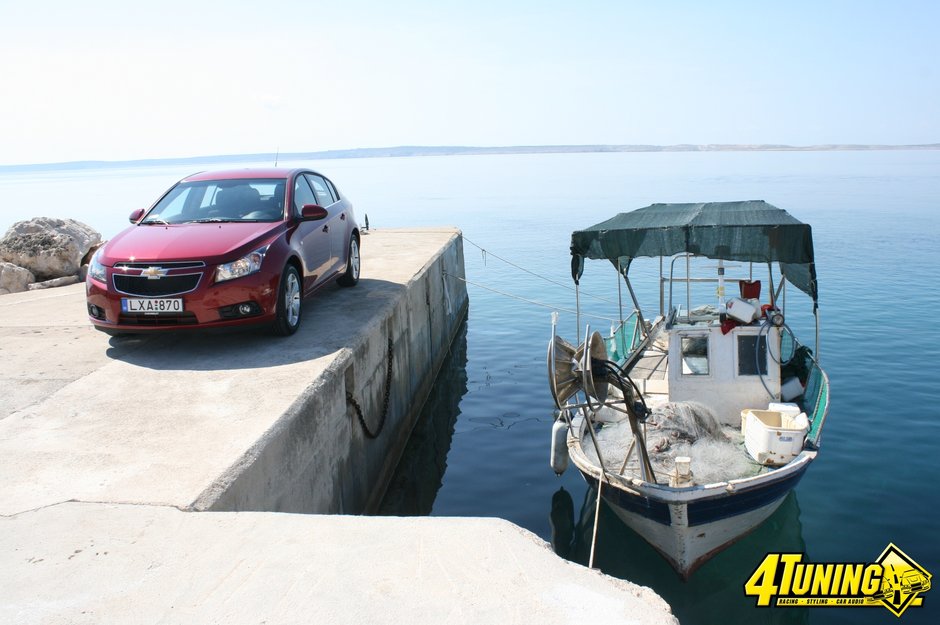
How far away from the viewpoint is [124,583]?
4.12 metres

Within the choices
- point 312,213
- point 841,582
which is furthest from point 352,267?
point 841,582

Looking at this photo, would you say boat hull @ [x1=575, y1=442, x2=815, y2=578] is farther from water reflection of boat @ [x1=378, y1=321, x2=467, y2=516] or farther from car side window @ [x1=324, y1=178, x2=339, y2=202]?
car side window @ [x1=324, y1=178, x2=339, y2=202]

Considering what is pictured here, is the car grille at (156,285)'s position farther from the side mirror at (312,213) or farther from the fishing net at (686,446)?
the fishing net at (686,446)

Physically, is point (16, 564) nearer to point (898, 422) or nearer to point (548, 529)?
point (548, 529)

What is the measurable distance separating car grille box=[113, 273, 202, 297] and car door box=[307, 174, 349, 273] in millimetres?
2917

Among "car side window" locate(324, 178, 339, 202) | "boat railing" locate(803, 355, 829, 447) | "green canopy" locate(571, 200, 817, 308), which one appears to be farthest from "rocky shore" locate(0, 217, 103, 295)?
"boat railing" locate(803, 355, 829, 447)

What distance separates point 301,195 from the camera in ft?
34.4

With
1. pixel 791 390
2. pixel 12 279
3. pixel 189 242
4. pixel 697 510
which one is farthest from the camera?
pixel 12 279

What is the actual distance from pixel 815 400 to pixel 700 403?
1.73 m

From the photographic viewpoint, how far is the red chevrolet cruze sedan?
8289 millimetres

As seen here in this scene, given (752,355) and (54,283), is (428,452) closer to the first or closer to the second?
(752,355)

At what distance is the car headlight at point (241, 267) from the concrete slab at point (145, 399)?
2.90 feet

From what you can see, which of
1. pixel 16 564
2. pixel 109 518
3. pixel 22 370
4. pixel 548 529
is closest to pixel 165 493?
pixel 109 518

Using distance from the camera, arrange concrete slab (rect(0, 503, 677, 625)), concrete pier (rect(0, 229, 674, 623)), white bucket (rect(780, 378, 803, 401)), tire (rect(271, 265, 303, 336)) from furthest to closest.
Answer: white bucket (rect(780, 378, 803, 401)), tire (rect(271, 265, 303, 336)), concrete pier (rect(0, 229, 674, 623)), concrete slab (rect(0, 503, 677, 625))
